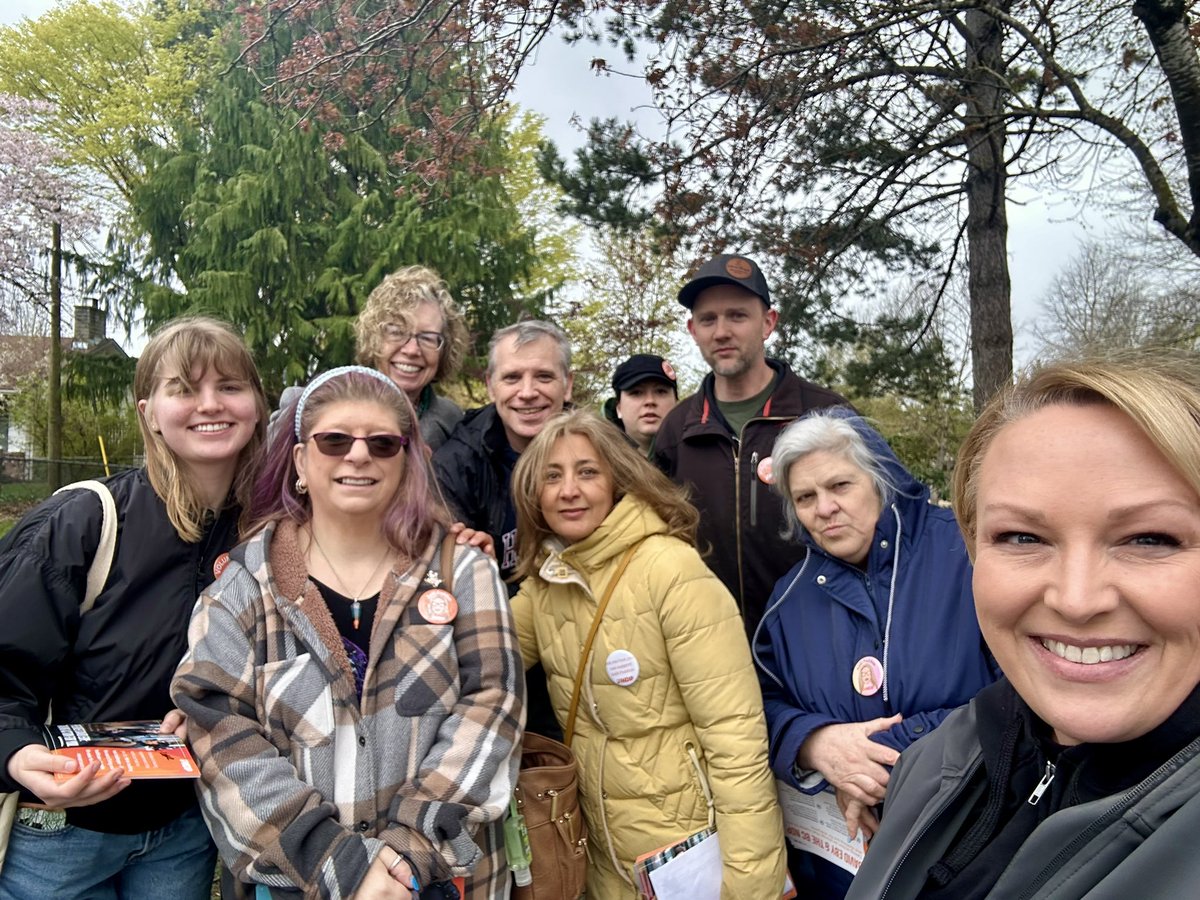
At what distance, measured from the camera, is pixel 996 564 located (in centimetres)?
118

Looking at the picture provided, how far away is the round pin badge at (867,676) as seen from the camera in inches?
89.7

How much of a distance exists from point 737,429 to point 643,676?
55.8 inches

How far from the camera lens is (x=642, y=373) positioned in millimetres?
4680

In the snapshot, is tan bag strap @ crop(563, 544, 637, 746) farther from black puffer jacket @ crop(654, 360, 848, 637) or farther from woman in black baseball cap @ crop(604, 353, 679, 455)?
woman in black baseball cap @ crop(604, 353, 679, 455)

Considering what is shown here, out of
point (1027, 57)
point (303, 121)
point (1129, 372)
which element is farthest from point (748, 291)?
point (1027, 57)

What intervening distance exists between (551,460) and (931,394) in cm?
765

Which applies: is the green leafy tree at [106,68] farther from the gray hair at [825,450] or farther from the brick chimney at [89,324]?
the gray hair at [825,450]

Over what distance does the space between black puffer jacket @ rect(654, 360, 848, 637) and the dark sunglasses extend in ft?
4.10

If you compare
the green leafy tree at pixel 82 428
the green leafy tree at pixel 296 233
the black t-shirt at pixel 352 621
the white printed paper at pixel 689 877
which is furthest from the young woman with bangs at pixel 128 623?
the green leafy tree at pixel 82 428

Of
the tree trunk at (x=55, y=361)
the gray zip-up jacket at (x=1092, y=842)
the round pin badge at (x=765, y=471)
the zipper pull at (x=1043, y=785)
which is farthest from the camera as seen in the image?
the tree trunk at (x=55, y=361)

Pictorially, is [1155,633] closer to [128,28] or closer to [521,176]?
[521,176]

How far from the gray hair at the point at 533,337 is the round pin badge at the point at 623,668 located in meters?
1.30

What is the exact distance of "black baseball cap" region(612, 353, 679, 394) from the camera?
4691mm

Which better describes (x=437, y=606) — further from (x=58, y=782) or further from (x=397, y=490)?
(x=58, y=782)
